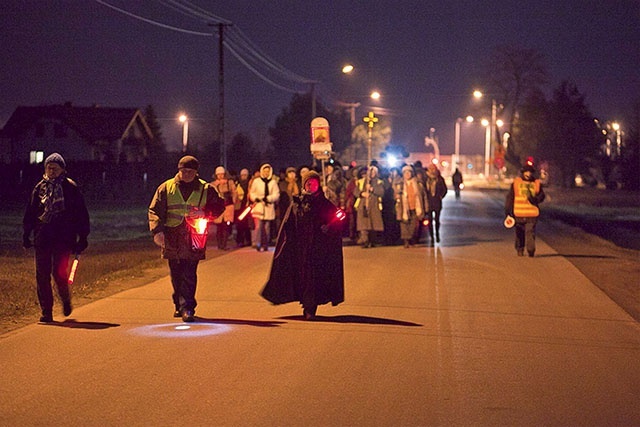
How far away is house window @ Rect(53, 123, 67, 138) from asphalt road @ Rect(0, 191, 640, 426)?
65121 millimetres

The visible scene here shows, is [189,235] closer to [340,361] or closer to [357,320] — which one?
[357,320]

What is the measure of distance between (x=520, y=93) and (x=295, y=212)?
79.5 meters

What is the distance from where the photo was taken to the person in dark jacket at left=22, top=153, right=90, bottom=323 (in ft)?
35.7

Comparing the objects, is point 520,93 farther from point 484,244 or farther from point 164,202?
point 164,202

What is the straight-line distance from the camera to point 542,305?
13.1 meters

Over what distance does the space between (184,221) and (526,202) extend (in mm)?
10005

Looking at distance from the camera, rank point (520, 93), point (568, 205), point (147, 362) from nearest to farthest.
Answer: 1. point (147, 362)
2. point (568, 205)
3. point (520, 93)

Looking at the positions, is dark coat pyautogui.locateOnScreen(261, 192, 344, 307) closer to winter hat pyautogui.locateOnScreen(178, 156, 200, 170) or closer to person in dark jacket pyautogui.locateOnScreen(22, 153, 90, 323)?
winter hat pyautogui.locateOnScreen(178, 156, 200, 170)

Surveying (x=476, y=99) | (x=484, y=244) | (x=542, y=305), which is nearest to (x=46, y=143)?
(x=476, y=99)

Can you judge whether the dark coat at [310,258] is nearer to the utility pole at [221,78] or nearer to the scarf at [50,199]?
the scarf at [50,199]

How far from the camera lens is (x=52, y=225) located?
428 inches

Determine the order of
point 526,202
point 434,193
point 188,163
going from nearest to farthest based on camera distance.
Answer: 1. point 188,163
2. point 526,202
3. point 434,193

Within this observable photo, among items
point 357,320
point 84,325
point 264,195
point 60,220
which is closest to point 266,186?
point 264,195

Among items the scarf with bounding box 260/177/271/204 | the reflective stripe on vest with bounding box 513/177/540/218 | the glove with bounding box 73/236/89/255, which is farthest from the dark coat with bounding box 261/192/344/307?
the scarf with bounding box 260/177/271/204
